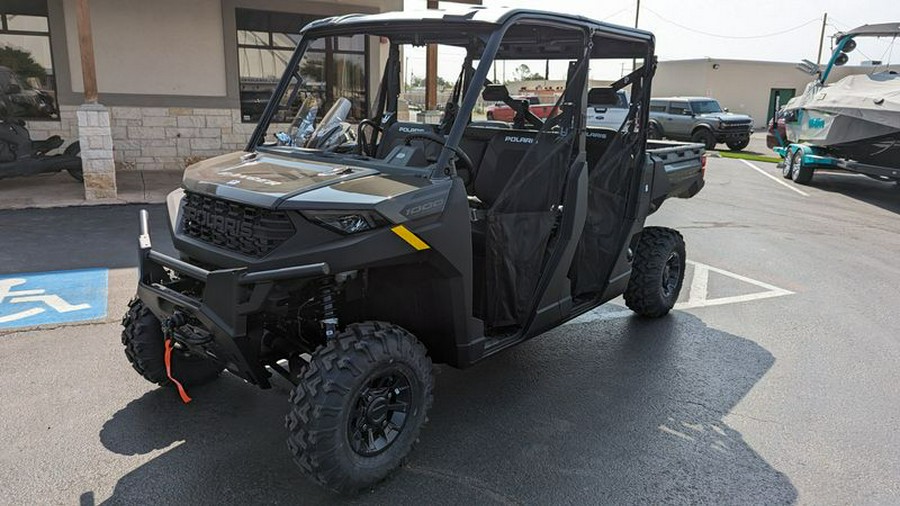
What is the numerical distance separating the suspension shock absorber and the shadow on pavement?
4330mm

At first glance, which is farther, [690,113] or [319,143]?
[690,113]

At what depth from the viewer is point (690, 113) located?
2267 centimetres

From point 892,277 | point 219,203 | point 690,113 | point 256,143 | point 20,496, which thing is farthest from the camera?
point 690,113

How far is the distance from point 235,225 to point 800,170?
14161 millimetres

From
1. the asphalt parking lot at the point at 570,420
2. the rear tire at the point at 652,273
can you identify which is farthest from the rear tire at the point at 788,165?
the rear tire at the point at 652,273

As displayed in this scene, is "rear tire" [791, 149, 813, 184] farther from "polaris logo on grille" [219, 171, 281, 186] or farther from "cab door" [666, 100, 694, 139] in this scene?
"polaris logo on grille" [219, 171, 281, 186]

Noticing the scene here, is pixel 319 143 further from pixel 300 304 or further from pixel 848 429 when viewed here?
pixel 848 429

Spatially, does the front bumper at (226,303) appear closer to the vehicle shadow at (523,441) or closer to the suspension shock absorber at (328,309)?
→ the suspension shock absorber at (328,309)

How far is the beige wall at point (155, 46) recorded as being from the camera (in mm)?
11773

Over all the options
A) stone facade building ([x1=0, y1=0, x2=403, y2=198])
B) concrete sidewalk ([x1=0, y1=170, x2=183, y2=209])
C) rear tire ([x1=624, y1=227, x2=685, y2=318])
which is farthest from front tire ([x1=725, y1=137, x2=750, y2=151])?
rear tire ([x1=624, y1=227, x2=685, y2=318])

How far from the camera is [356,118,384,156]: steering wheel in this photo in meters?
4.11

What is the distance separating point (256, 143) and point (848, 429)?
12.9ft

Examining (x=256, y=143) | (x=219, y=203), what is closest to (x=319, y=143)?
(x=256, y=143)

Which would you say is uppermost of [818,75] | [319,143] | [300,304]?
[818,75]
